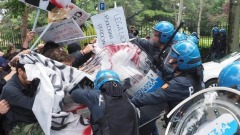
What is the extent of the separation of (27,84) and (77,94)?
2.00 ft

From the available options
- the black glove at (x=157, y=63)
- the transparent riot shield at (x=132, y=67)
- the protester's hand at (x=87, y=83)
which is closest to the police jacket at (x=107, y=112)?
the protester's hand at (x=87, y=83)

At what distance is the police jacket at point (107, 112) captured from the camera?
310cm

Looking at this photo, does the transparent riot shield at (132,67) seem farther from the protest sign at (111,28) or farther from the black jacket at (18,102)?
the black jacket at (18,102)

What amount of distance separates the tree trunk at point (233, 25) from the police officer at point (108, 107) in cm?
939

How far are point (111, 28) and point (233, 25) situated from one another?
344 inches

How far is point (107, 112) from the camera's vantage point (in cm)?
312

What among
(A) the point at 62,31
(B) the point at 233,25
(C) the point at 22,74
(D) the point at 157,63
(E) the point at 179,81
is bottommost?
(B) the point at 233,25

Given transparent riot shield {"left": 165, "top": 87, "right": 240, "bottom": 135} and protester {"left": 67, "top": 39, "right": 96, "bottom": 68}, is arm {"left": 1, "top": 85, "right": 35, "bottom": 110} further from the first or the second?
transparent riot shield {"left": 165, "top": 87, "right": 240, "bottom": 135}

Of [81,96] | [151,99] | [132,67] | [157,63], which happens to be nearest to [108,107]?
[81,96]

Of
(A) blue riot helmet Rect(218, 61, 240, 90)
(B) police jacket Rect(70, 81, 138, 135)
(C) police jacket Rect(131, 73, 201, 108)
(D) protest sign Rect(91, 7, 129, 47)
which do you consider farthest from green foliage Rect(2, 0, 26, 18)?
(A) blue riot helmet Rect(218, 61, 240, 90)

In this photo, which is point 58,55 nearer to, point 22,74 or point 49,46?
point 49,46

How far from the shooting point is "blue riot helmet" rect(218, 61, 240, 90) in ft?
8.01

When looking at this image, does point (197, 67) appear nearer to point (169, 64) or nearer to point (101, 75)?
point (169, 64)

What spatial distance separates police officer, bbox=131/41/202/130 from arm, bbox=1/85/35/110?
0.99 meters
